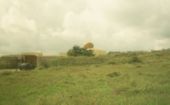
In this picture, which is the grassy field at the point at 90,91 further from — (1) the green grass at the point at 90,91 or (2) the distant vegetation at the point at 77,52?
(2) the distant vegetation at the point at 77,52

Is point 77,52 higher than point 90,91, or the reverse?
point 77,52

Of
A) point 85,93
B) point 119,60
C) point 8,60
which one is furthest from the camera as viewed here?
point 8,60

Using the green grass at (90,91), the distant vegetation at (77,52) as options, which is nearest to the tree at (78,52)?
the distant vegetation at (77,52)

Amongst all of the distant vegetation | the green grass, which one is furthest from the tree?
the green grass

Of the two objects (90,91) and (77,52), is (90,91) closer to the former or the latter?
(90,91)

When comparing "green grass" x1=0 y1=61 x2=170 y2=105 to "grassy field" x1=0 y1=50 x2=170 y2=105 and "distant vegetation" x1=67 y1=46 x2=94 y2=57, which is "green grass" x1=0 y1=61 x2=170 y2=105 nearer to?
"grassy field" x1=0 y1=50 x2=170 y2=105

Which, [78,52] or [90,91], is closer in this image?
[90,91]

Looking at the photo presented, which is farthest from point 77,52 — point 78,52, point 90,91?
point 90,91

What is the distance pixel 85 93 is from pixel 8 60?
33.0 metres

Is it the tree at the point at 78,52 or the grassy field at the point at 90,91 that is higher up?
the tree at the point at 78,52

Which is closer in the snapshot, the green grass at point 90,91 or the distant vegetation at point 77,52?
the green grass at point 90,91

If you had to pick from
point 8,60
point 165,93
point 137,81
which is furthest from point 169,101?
point 8,60

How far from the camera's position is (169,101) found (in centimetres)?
1336

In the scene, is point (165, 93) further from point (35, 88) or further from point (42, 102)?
point (35, 88)
